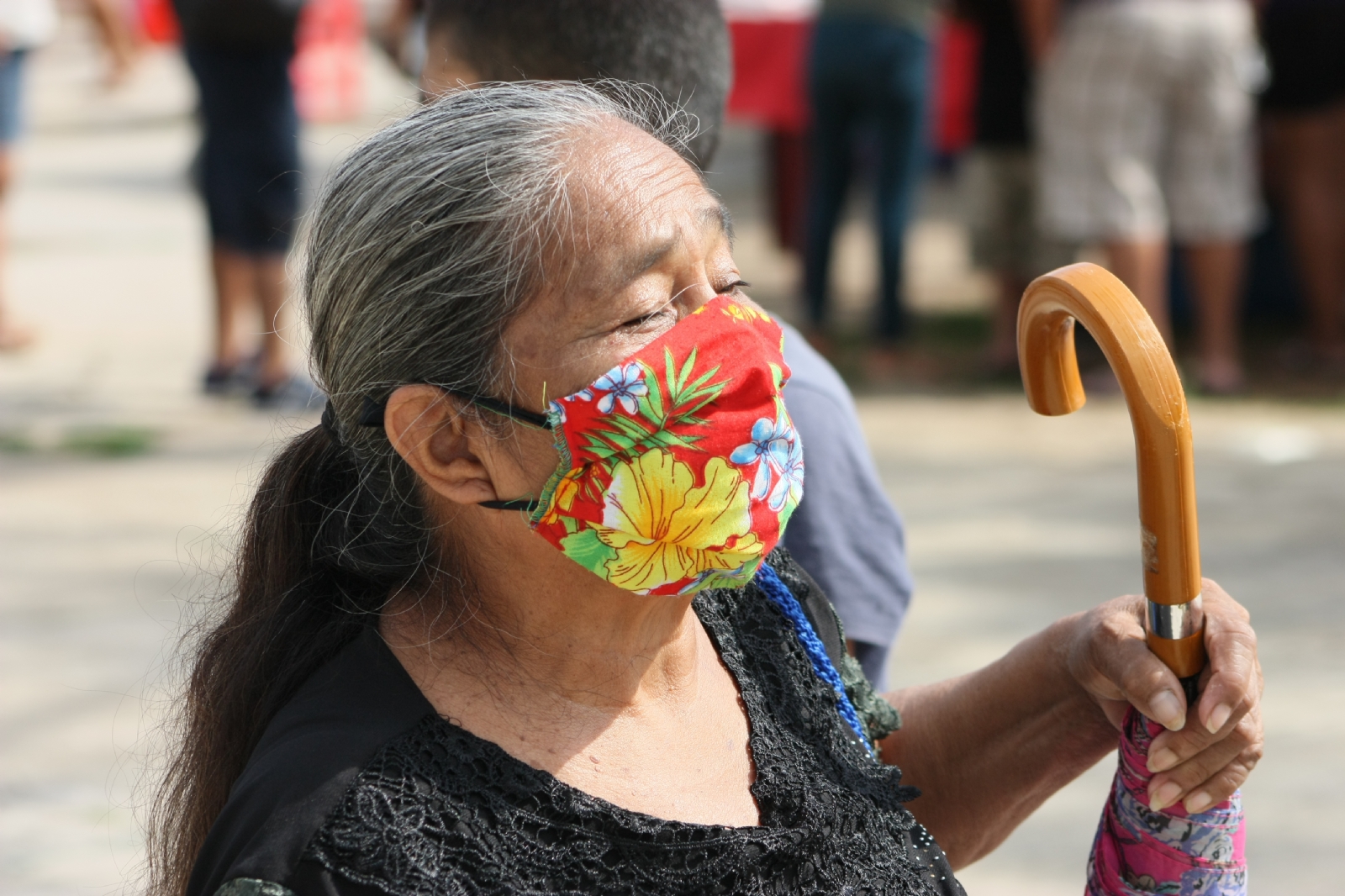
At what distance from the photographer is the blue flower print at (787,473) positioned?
1546 mm

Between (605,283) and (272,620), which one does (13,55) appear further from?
(605,283)

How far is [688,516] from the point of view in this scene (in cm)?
150

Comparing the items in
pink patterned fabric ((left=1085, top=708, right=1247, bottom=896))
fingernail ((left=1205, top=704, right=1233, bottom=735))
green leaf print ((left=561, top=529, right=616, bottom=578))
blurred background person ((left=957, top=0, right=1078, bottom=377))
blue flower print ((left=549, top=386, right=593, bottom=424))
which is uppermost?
blue flower print ((left=549, top=386, right=593, bottom=424))

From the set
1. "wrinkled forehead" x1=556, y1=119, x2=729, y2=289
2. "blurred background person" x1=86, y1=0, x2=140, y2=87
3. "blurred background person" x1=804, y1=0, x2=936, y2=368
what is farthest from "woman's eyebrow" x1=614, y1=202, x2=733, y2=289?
"blurred background person" x1=86, y1=0, x2=140, y2=87

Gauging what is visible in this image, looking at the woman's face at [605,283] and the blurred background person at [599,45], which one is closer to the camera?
the woman's face at [605,283]

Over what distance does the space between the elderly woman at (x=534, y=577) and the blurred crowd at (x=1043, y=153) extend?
3.79 meters

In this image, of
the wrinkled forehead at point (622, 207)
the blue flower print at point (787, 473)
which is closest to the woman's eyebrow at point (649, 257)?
the wrinkled forehead at point (622, 207)

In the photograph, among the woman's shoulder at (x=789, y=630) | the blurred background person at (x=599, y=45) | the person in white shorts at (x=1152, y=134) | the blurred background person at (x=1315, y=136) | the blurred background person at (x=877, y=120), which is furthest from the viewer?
the blurred background person at (x=877, y=120)

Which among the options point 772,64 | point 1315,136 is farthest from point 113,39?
point 1315,136

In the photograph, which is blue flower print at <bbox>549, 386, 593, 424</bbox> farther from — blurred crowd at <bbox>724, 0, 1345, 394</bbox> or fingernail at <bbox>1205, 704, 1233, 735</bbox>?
blurred crowd at <bbox>724, 0, 1345, 394</bbox>

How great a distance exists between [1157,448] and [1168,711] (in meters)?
0.26

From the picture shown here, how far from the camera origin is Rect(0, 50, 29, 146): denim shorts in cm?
644

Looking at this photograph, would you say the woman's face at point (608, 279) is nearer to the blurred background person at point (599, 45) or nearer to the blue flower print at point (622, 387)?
the blue flower print at point (622, 387)

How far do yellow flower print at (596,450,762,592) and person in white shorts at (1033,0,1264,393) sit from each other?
4.47 meters
